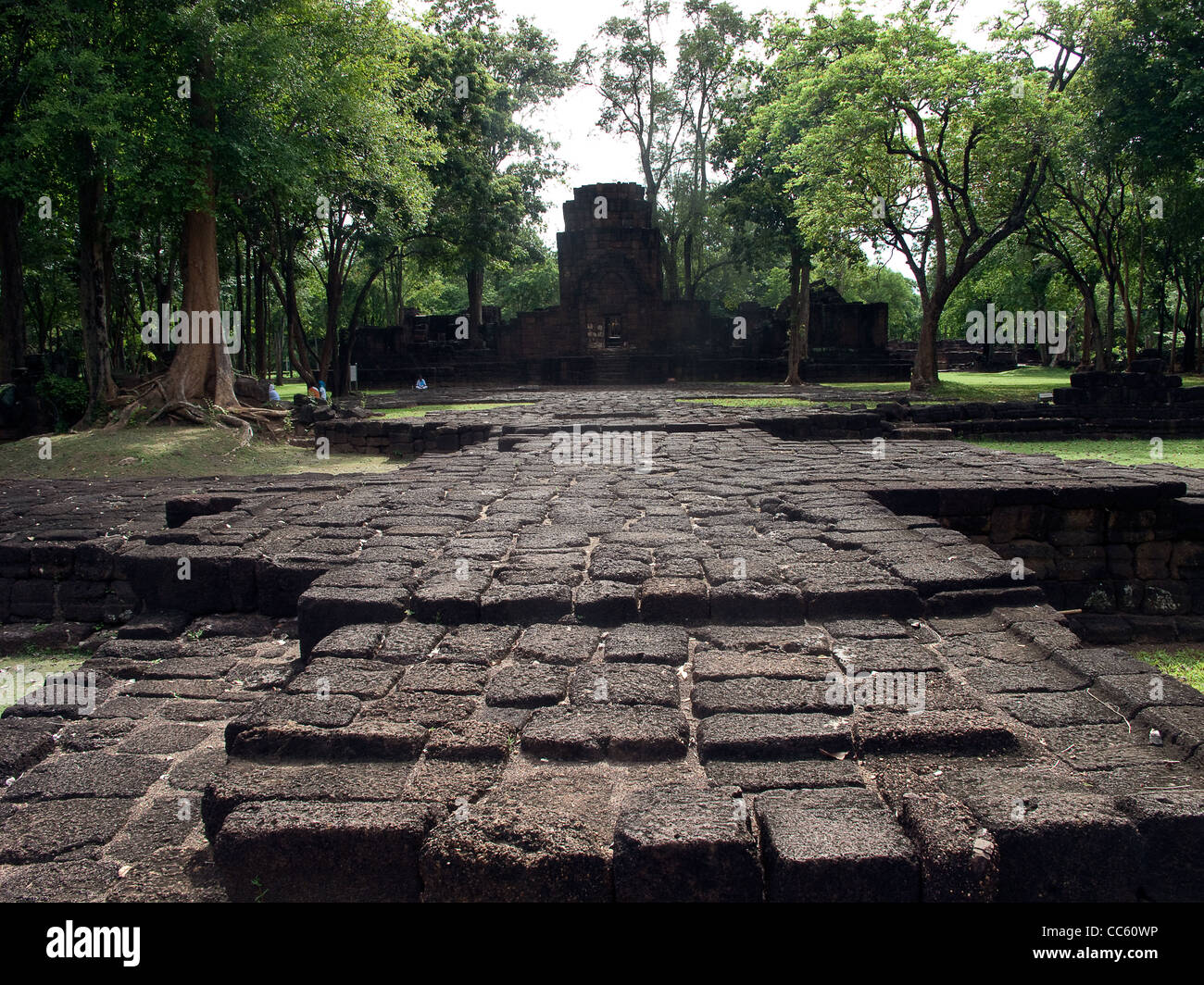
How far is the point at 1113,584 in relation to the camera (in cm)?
592

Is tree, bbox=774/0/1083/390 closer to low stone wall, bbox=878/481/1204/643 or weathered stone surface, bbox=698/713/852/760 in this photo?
low stone wall, bbox=878/481/1204/643

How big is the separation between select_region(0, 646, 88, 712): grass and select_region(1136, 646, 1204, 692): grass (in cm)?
607

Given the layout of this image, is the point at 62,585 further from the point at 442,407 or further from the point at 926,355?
the point at 926,355

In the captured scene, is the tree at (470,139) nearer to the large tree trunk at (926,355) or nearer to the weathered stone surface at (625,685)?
the large tree trunk at (926,355)

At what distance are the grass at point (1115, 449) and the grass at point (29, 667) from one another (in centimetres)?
957

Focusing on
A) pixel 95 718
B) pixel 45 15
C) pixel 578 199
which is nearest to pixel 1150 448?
pixel 95 718

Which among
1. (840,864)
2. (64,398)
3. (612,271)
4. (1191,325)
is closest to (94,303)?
(64,398)

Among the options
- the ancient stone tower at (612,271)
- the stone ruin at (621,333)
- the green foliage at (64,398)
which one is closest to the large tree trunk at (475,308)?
the stone ruin at (621,333)

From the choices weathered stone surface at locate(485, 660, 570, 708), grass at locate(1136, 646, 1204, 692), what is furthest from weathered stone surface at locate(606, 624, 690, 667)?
grass at locate(1136, 646, 1204, 692)

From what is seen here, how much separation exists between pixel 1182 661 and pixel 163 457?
12140 millimetres

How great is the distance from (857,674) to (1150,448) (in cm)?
1115

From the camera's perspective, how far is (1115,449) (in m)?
12.1

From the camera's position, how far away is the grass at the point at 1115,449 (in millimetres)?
10836

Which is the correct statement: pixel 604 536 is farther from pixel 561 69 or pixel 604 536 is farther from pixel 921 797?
pixel 561 69
